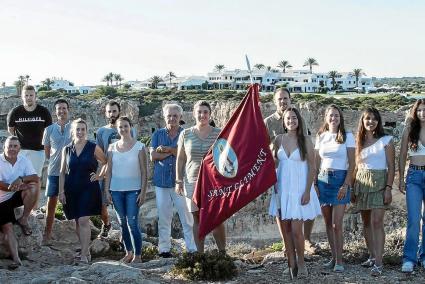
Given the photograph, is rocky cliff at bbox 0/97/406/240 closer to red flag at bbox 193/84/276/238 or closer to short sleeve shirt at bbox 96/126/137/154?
short sleeve shirt at bbox 96/126/137/154

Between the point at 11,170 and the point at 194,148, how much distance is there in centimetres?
267

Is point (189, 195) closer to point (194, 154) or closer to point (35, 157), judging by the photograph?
point (194, 154)

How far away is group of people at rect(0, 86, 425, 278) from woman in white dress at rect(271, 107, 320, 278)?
12 millimetres

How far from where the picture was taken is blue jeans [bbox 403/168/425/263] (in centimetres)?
691

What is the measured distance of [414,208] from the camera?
696 cm

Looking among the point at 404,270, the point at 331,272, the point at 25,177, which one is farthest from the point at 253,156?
the point at 25,177

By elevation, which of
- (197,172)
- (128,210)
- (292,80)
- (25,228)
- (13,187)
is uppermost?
(292,80)

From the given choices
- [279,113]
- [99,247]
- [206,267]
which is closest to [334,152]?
[279,113]

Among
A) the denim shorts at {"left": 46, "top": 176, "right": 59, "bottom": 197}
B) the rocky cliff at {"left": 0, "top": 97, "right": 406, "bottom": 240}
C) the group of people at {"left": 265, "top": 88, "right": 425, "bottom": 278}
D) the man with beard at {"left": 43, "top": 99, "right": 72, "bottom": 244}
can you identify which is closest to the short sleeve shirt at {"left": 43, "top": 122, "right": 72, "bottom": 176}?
the man with beard at {"left": 43, "top": 99, "right": 72, "bottom": 244}

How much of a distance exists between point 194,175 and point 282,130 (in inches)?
54.1

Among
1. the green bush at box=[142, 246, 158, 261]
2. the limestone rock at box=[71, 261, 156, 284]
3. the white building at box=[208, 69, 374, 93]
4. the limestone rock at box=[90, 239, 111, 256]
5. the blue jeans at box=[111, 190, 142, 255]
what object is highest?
the white building at box=[208, 69, 374, 93]

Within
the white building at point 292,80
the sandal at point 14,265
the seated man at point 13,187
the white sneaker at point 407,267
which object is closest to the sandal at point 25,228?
the seated man at point 13,187

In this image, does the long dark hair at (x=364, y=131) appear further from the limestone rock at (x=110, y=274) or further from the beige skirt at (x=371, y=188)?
the limestone rock at (x=110, y=274)

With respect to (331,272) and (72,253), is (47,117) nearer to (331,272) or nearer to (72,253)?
(72,253)
